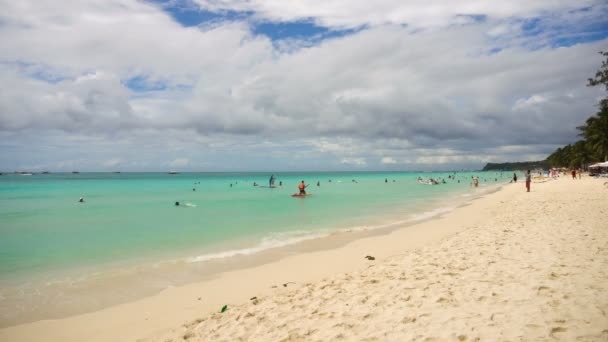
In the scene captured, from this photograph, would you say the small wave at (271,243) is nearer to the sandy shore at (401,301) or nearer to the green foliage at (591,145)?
the sandy shore at (401,301)

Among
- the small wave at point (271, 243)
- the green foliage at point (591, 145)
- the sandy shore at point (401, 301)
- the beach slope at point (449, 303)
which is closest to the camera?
the beach slope at point (449, 303)

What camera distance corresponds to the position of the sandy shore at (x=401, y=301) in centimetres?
438

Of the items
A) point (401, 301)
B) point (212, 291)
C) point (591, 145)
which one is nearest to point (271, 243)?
point (212, 291)

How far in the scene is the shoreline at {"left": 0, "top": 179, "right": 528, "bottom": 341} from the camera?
6.35 m

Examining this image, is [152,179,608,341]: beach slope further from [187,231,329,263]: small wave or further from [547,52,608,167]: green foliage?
[547,52,608,167]: green foliage

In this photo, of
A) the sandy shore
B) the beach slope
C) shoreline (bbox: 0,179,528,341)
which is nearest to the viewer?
the beach slope

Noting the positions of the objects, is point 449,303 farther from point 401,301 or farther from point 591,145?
point 591,145

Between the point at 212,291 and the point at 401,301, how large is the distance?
15.9 ft

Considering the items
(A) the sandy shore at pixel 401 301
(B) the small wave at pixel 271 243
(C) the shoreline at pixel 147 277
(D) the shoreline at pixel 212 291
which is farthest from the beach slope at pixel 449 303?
(B) the small wave at pixel 271 243

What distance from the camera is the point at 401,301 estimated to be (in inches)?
217

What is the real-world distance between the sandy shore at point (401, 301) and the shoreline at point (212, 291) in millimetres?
30

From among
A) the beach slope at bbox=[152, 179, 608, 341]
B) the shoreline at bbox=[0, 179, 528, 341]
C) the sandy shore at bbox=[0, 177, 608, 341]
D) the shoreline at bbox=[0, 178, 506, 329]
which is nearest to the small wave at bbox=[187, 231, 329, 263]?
the shoreline at bbox=[0, 178, 506, 329]

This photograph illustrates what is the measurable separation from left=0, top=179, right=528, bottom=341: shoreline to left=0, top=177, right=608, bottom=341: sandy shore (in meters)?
0.03

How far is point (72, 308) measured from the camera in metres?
7.42
